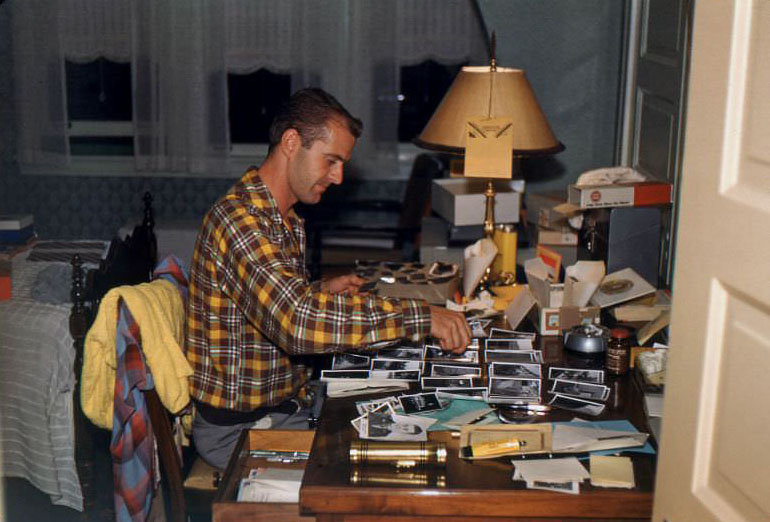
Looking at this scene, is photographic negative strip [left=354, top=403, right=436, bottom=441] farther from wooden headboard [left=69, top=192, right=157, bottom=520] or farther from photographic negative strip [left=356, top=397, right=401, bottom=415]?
wooden headboard [left=69, top=192, right=157, bottom=520]

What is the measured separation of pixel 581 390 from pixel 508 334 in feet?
1.37

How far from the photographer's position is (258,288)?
6.77ft

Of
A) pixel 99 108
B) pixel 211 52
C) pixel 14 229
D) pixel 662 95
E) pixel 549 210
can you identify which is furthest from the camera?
pixel 99 108

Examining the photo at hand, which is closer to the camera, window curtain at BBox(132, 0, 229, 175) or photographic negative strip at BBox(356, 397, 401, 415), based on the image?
photographic negative strip at BBox(356, 397, 401, 415)

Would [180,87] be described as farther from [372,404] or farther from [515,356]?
[372,404]

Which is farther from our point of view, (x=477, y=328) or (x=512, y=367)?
(x=477, y=328)

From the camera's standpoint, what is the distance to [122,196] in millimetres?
6020

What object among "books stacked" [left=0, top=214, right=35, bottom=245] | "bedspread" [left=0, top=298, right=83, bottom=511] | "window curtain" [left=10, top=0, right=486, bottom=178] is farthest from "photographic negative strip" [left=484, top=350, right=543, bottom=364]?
"window curtain" [left=10, top=0, right=486, bottom=178]

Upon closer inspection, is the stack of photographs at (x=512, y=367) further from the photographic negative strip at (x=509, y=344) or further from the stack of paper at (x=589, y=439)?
the stack of paper at (x=589, y=439)

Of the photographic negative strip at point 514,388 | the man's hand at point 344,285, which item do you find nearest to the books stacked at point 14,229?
the man's hand at point 344,285

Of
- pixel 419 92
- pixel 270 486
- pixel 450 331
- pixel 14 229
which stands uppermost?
pixel 419 92

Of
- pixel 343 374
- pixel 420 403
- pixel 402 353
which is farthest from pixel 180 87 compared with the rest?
pixel 420 403

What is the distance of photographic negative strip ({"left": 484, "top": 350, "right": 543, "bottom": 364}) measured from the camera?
2.21m

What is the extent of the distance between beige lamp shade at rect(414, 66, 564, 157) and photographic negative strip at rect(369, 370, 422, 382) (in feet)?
2.89
